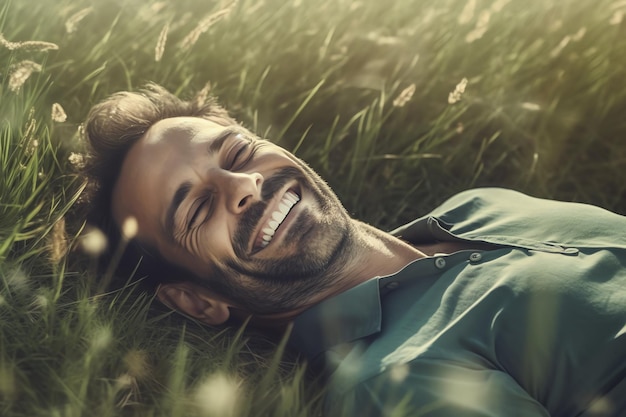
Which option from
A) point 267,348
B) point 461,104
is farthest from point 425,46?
point 267,348

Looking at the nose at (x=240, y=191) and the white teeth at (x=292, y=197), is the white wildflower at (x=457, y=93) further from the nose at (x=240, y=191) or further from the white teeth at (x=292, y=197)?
the nose at (x=240, y=191)

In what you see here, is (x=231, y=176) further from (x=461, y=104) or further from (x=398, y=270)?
(x=461, y=104)

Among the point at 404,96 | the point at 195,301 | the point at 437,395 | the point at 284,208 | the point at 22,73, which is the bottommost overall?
the point at 195,301

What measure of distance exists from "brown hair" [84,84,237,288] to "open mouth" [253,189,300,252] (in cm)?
37

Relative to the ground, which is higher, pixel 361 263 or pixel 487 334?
pixel 487 334

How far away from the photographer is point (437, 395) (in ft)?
6.95

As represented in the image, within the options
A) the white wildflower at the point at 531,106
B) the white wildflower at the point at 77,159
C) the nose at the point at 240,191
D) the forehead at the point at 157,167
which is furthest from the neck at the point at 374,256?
the white wildflower at the point at 531,106

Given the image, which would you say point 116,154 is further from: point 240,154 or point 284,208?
point 284,208

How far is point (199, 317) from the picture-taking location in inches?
110

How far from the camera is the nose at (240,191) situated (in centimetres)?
265

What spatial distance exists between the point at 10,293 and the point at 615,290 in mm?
1748

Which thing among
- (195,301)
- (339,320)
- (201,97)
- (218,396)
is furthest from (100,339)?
(201,97)

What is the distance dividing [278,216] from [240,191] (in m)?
0.15

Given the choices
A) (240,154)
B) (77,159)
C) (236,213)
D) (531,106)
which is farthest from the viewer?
(531,106)
